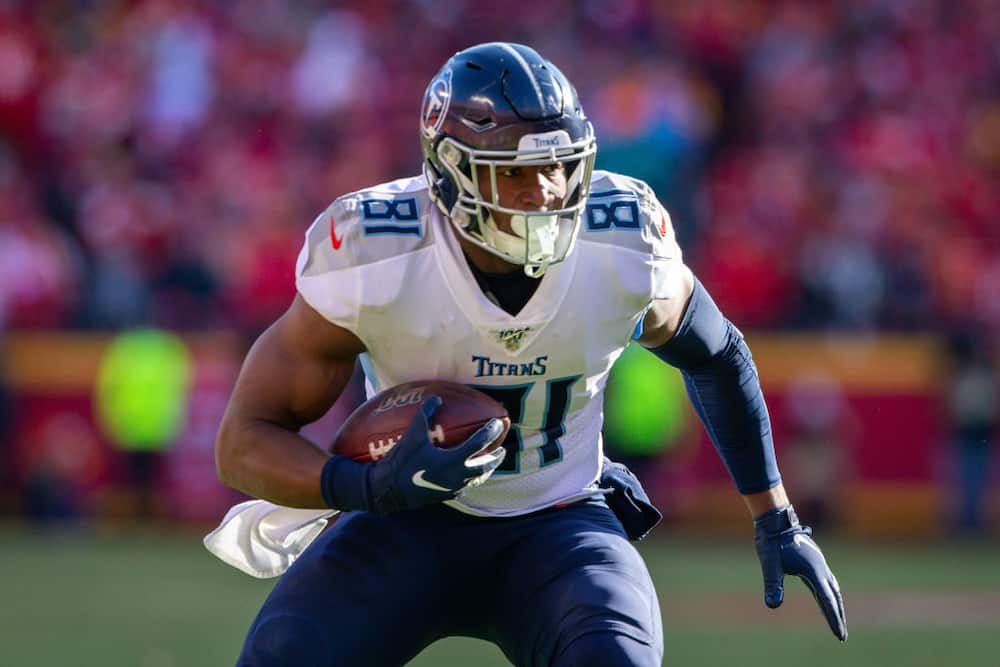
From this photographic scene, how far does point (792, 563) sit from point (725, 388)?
1.35ft

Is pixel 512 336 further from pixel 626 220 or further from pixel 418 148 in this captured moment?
pixel 418 148

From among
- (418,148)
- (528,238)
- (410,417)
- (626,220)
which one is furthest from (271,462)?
(418,148)

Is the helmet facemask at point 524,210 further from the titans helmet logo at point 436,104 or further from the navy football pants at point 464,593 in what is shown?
the navy football pants at point 464,593

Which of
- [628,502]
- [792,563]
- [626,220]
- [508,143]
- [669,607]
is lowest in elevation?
[669,607]

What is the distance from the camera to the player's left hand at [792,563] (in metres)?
3.62

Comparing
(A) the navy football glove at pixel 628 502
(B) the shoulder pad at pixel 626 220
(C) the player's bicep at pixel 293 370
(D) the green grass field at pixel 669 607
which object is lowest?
(D) the green grass field at pixel 669 607

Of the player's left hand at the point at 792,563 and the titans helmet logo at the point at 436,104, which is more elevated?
the titans helmet logo at the point at 436,104

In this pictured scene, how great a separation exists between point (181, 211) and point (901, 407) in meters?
4.60

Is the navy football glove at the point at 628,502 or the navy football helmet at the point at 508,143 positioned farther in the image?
the navy football glove at the point at 628,502

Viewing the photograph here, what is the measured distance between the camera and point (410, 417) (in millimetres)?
3270

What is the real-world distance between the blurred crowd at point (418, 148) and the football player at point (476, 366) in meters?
6.44

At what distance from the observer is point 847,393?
990 centimetres

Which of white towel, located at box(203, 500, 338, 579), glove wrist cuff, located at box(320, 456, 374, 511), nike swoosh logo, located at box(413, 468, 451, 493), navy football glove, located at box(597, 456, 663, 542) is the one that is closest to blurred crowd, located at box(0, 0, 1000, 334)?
white towel, located at box(203, 500, 338, 579)

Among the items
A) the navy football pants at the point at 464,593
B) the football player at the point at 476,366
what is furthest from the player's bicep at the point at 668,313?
the navy football pants at the point at 464,593
